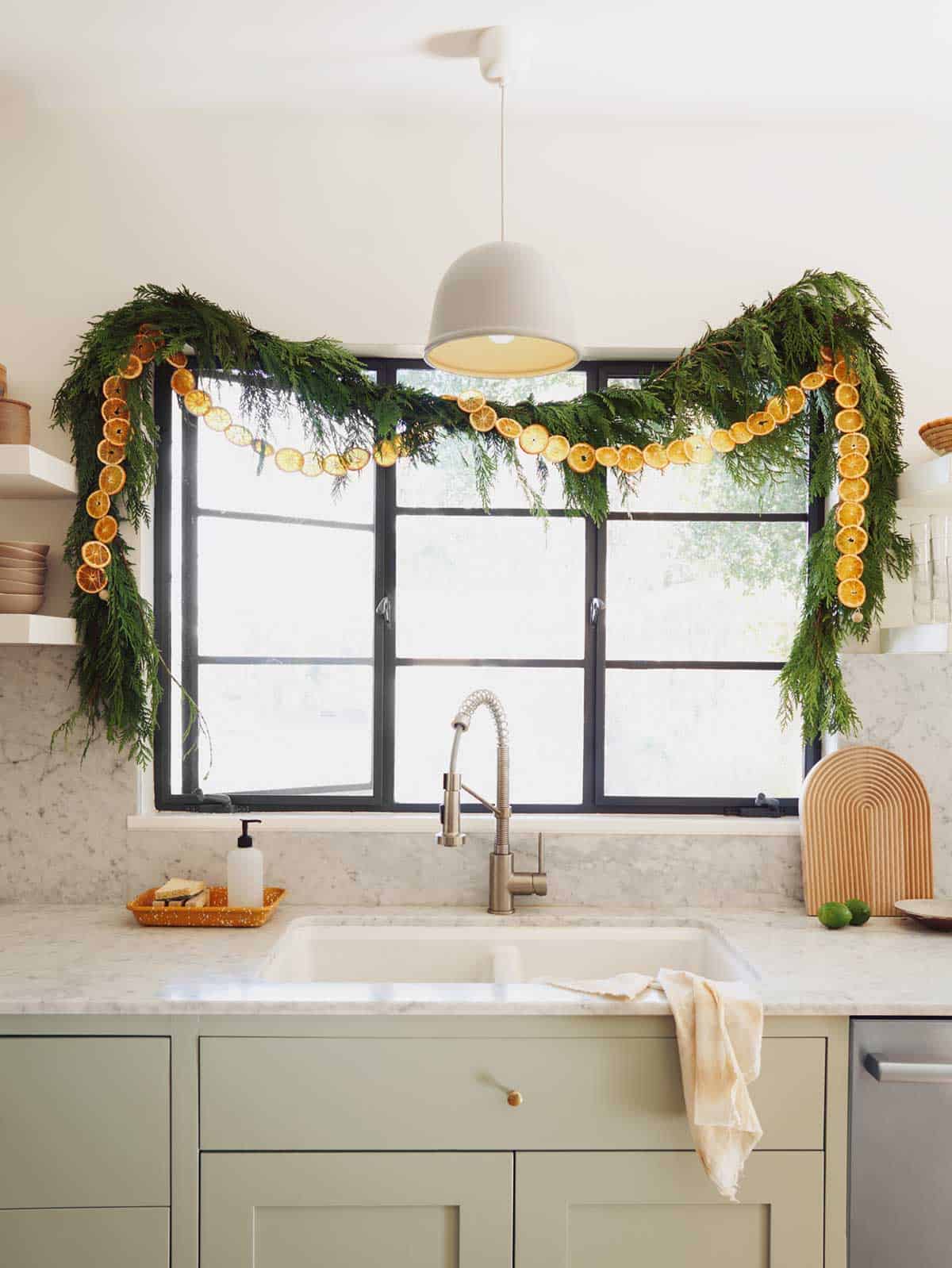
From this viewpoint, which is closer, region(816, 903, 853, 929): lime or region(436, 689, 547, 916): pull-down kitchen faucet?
region(816, 903, 853, 929): lime

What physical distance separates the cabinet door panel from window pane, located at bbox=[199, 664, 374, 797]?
108cm

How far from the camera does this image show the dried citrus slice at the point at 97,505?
229 cm

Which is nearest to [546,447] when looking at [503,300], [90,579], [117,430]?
[503,300]

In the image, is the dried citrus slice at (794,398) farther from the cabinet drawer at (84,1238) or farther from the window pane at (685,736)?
the cabinet drawer at (84,1238)

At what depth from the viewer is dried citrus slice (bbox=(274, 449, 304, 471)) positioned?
7.72 feet

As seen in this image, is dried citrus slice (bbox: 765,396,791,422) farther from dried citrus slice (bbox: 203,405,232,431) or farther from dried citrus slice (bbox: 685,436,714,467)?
dried citrus slice (bbox: 203,405,232,431)

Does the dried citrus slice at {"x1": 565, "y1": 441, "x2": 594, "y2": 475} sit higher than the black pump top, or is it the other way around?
the dried citrus slice at {"x1": 565, "y1": 441, "x2": 594, "y2": 475}

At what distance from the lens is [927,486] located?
2.25 m

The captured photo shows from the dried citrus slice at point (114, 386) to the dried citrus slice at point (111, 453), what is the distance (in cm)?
11

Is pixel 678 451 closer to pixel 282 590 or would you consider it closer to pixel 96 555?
pixel 282 590

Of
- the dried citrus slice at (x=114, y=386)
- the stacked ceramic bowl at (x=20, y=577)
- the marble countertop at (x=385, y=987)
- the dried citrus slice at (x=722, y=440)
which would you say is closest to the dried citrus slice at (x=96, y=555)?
the stacked ceramic bowl at (x=20, y=577)

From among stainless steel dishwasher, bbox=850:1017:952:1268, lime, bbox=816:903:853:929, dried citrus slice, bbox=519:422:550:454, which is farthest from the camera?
dried citrus slice, bbox=519:422:550:454

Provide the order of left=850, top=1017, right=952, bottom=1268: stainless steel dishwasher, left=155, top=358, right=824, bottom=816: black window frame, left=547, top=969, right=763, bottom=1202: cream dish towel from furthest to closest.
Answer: left=155, top=358, right=824, bottom=816: black window frame → left=850, top=1017, right=952, bottom=1268: stainless steel dishwasher → left=547, top=969, right=763, bottom=1202: cream dish towel

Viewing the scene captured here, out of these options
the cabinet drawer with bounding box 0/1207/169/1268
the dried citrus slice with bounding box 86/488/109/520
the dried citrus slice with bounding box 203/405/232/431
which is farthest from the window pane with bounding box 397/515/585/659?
the cabinet drawer with bounding box 0/1207/169/1268
